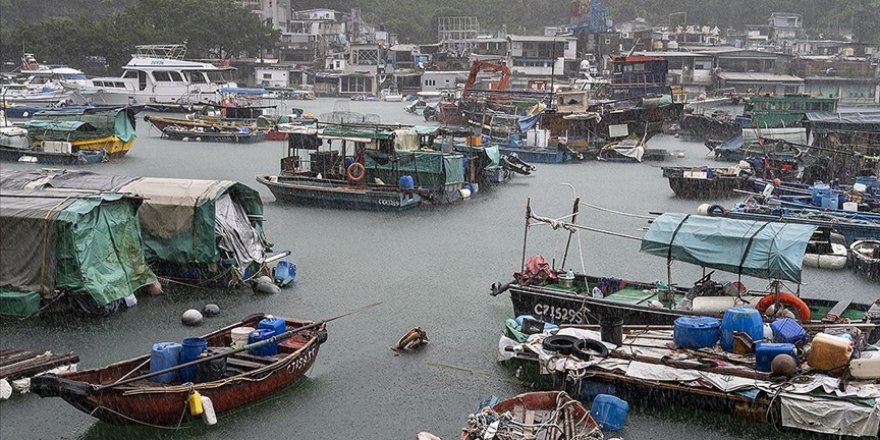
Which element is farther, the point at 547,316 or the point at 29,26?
the point at 29,26

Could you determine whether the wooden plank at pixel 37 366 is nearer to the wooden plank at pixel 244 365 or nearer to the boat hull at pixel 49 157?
the wooden plank at pixel 244 365

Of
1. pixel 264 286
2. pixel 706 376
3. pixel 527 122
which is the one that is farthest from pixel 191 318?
pixel 527 122

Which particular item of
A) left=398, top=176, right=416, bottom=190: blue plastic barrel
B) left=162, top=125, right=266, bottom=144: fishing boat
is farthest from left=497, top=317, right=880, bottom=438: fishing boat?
left=162, top=125, right=266, bottom=144: fishing boat

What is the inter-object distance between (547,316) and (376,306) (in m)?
4.36

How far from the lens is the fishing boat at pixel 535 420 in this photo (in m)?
10.3

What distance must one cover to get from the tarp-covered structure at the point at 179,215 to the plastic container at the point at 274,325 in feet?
16.9

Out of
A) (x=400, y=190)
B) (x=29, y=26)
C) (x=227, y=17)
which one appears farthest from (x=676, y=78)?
(x=29, y=26)

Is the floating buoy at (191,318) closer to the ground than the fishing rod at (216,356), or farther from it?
closer to the ground

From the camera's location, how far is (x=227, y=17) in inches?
3388

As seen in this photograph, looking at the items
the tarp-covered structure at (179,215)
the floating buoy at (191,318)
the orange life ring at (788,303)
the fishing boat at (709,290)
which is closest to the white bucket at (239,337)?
the floating buoy at (191,318)

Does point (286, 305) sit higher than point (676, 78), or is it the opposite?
point (676, 78)

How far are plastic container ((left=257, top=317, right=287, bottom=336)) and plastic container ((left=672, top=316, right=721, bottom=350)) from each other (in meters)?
6.06

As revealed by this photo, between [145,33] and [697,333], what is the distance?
238ft

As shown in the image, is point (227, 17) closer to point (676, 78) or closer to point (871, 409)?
point (676, 78)
